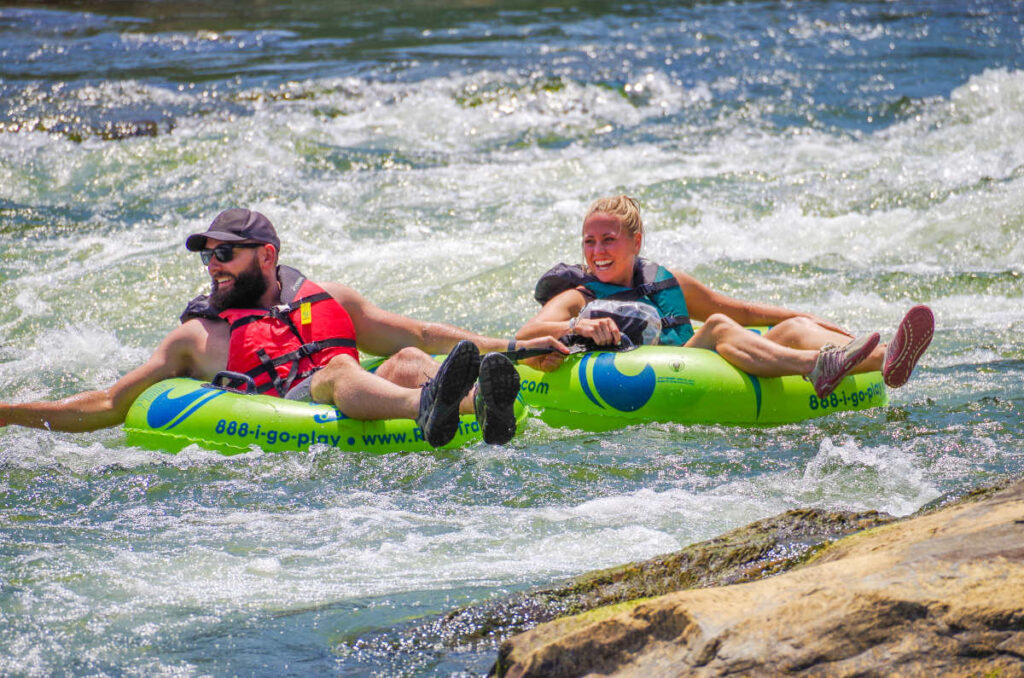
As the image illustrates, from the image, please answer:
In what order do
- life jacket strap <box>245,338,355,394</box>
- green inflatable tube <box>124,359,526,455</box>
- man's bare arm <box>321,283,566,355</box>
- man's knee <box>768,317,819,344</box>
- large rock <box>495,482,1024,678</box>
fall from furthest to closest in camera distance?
man's bare arm <box>321,283,566,355</box> → man's knee <box>768,317,819,344</box> → life jacket strap <box>245,338,355,394</box> → green inflatable tube <box>124,359,526,455</box> → large rock <box>495,482,1024,678</box>

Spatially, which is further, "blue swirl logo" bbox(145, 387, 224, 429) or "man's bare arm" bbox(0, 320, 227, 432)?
"man's bare arm" bbox(0, 320, 227, 432)

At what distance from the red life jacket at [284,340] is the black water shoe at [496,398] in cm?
106

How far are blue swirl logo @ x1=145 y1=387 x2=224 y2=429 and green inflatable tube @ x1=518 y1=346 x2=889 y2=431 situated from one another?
1450 mm

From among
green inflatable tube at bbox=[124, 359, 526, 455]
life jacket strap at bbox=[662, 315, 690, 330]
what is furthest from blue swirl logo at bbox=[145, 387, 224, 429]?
life jacket strap at bbox=[662, 315, 690, 330]

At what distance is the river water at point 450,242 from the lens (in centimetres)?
372

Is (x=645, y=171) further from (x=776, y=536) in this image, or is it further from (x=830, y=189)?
(x=776, y=536)

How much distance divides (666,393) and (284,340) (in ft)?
5.82

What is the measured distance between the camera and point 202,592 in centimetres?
358

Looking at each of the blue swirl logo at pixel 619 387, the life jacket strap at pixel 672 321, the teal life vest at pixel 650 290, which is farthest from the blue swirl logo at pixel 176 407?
the life jacket strap at pixel 672 321

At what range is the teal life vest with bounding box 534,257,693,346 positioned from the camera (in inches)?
230

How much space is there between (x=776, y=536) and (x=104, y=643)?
1.94 meters

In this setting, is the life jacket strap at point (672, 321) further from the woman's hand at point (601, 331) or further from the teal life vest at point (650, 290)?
the woman's hand at point (601, 331)

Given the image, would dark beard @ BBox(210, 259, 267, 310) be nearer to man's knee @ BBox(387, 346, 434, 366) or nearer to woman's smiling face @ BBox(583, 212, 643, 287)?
man's knee @ BBox(387, 346, 434, 366)

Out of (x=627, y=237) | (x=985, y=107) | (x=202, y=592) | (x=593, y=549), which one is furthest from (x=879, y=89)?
(x=202, y=592)
